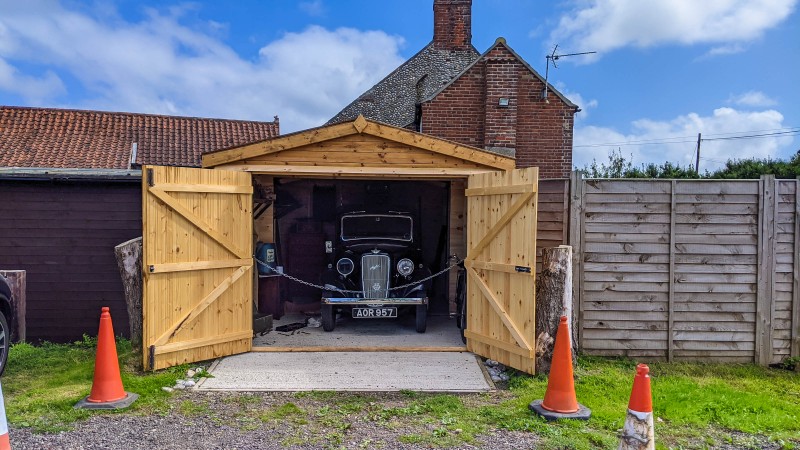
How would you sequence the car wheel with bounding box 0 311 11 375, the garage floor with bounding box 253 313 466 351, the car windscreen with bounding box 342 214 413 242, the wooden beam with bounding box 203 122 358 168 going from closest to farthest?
the car wheel with bounding box 0 311 11 375, the wooden beam with bounding box 203 122 358 168, the garage floor with bounding box 253 313 466 351, the car windscreen with bounding box 342 214 413 242

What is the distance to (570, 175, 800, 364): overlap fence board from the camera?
6.77 metres

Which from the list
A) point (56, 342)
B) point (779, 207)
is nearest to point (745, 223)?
point (779, 207)

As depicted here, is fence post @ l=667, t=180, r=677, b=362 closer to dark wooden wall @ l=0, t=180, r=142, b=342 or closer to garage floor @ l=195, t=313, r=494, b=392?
garage floor @ l=195, t=313, r=494, b=392

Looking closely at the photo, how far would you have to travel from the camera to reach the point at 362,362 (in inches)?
263

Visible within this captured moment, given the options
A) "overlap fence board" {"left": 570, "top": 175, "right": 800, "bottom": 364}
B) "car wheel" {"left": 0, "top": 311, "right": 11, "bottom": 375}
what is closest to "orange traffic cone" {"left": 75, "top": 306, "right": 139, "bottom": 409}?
"car wheel" {"left": 0, "top": 311, "right": 11, "bottom": 375}

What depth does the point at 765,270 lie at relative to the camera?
678 centimetres

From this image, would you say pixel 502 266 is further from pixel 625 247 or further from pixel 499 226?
pixel 625 247

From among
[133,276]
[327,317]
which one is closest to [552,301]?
[327,317]

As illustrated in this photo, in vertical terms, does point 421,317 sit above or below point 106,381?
above

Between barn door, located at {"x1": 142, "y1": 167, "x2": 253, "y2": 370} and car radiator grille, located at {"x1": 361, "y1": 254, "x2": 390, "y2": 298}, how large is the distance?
1.82m

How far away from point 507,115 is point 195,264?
786 cm

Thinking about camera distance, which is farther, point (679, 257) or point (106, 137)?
point (106, 137)

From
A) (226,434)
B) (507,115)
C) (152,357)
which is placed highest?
(507,115)

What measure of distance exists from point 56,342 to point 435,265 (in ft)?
20.0
